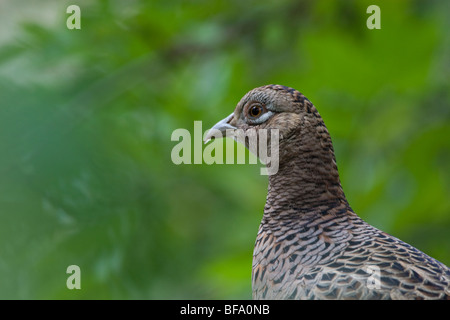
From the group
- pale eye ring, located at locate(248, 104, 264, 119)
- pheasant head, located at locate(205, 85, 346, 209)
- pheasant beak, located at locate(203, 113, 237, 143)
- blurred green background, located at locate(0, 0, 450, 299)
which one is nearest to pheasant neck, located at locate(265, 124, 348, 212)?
pheasant head, located at locate(205, 85, 346, 209)

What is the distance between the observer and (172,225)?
18.6 feet

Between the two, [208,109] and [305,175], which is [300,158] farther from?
[208,109]

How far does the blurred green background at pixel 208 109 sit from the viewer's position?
4.20 m

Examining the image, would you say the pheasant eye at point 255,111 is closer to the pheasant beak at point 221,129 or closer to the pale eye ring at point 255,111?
the pale eye ring at point 255,111

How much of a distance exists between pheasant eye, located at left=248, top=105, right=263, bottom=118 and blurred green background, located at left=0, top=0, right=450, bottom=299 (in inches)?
33.6

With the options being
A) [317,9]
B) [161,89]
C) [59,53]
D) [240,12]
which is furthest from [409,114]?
[59,53]

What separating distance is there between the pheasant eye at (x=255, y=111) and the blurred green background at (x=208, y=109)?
854 mm

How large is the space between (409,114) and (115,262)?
2.69 metres

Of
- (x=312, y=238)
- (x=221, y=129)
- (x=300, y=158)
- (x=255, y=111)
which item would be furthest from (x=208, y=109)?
(x=312, y=238)

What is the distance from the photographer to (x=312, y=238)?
Answer: 3.04 meters

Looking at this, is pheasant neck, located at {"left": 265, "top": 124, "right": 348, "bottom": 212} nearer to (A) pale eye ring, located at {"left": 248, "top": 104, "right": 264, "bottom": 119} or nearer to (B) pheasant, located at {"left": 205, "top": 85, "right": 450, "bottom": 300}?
(B) pheasant, located at {"left": 205, "top": 85, "right": 450, "bottom": 300}

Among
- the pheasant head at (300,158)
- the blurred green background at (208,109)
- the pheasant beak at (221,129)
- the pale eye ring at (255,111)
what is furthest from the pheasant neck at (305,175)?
the blurred green background at (208,109)

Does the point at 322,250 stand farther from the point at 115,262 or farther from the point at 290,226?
the point at 115,262

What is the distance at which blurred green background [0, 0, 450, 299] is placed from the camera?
4203 millimetres
